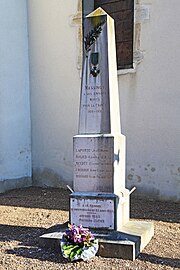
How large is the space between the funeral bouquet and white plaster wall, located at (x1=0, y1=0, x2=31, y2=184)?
14.0ft

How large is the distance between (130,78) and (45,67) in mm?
2055

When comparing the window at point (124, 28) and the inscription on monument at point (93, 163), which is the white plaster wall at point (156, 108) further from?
the inscription on monument at point (93, 163)

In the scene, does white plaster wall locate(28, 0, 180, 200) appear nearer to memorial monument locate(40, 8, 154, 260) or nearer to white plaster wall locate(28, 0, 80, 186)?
white plaster wall locate(28, 0, 80, 186)

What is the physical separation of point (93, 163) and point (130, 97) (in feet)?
8.70

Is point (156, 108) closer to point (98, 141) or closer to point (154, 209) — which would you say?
point (154, 209)

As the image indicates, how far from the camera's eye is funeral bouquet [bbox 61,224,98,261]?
3.81 meters

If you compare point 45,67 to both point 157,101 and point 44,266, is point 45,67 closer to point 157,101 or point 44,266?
point 157,101

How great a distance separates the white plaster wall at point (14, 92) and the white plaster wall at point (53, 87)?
0.17 meters

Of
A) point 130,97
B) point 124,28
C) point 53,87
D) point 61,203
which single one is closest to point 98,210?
point 61,203

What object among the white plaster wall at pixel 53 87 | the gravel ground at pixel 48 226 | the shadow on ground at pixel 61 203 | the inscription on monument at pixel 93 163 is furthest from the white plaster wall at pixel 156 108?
the inscription on monument at pixel 93 163

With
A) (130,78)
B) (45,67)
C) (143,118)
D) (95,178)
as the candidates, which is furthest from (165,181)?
(45,67)

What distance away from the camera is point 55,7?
7.62 m

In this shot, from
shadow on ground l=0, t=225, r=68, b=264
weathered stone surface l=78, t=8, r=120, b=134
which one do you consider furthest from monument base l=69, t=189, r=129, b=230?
weathered stone surface l=78, t=8, r=120, b=134

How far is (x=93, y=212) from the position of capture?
4.27 meters
